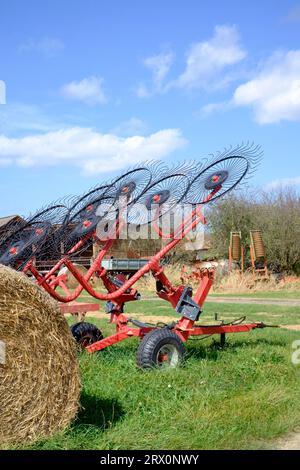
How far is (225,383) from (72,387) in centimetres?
233

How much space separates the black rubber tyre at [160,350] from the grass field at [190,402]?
0.16 meters

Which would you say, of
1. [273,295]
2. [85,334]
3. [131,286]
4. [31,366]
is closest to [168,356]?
[131,286]

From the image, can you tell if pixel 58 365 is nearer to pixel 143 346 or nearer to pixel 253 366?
pixel 143 346

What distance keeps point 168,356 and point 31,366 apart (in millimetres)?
2952

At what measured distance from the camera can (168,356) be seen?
7.19 metres

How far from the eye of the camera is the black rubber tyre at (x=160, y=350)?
691cm

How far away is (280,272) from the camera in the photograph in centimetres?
2841

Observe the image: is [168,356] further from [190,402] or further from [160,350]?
[190,402]

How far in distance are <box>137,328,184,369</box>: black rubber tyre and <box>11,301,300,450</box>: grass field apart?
0.52ft

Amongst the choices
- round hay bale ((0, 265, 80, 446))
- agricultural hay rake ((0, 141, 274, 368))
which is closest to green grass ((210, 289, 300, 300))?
agricultural hay rake ((0, 141, 274, 368))

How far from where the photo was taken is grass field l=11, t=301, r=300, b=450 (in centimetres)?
478

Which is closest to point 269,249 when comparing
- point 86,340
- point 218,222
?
point 218,222

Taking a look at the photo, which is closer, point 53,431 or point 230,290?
point 53,431
